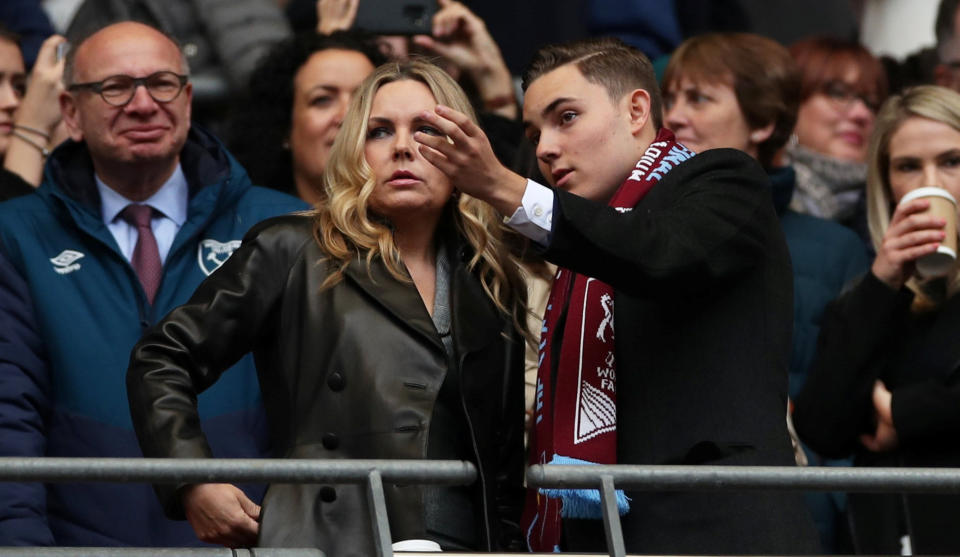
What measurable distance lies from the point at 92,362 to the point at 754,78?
2.65 m

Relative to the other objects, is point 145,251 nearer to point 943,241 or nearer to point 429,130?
point 429,130

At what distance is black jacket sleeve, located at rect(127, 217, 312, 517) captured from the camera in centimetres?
376

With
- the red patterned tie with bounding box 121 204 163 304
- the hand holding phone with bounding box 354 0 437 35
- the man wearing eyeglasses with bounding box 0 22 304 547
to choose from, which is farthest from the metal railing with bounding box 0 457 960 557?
the hand holding phone with bounding box 354 0 437 35

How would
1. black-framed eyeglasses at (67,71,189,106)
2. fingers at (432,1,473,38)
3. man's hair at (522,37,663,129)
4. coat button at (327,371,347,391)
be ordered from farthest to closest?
fingers at (432,1,473,38)
black-framed eyeglasses at (67,71,189,106)
man's hair at (522,37,663,129)
coat button at (327,371,347,391)

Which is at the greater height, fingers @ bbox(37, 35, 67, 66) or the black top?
fingers @ bbox(37, 35, 67, 66)

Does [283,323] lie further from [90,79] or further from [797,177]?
[797,177]

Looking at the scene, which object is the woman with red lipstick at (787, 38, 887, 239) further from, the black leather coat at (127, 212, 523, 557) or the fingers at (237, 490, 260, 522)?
the fingers at (237, 490, 260, 522)

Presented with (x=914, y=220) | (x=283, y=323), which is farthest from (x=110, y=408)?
(x=914, y=220)

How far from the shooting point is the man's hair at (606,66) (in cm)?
424

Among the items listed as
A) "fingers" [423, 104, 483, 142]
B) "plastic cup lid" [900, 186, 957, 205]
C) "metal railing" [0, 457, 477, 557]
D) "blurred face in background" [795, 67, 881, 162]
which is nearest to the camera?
"metal railing" [0, 457, 477, 557]

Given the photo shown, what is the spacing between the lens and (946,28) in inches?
275

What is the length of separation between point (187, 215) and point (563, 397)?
1.72 meters

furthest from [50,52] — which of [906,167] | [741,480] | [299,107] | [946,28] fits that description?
[741,480]

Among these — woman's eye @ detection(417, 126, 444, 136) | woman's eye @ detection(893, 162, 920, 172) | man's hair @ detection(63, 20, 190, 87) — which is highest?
man's hair @ detection(63, 20, 190, 87)
